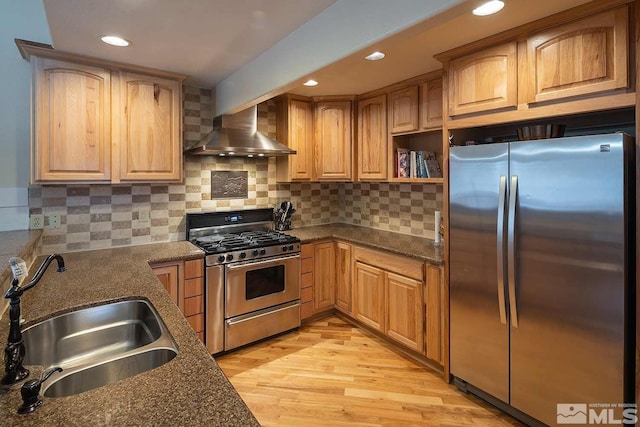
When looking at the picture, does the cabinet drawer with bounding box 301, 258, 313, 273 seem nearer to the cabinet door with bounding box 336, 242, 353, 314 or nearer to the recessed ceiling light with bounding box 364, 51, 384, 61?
the cabinet door with bounding box 336, 242, 353, 314

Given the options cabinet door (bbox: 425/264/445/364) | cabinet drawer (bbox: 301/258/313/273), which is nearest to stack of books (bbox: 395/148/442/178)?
cabinet door (bbox: 425/264/445/364)

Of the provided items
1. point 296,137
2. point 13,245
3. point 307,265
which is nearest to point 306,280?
point 307,265

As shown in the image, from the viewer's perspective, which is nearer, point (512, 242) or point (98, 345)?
point (98, 345)

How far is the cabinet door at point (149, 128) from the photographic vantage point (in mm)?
2521

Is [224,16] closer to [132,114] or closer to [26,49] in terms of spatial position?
[132,114]

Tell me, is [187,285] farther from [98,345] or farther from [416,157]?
[416,157]

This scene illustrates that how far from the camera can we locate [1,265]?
1504 millimetres

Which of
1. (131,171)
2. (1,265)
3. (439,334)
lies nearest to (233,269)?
(131,171)

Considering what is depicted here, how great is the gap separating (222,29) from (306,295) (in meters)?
2.38

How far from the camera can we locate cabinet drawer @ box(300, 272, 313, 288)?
3307 mm

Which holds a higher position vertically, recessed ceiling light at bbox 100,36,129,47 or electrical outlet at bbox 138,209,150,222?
recessed ceiling light at bbox 100,36,129,47

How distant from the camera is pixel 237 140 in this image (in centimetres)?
299

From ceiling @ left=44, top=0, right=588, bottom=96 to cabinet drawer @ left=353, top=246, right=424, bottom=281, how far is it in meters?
1.52

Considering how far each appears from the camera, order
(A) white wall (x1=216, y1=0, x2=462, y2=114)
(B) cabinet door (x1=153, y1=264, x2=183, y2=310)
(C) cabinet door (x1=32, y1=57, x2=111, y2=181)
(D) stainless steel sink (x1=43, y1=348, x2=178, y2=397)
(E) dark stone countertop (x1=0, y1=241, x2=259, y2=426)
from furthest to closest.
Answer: (B) cabinet door (x1=153, y1=264, x2=183, y2=310) < (C) cabinet door (x1=32, y1=57, x2=111, y2=181) < (A) white wall (x1=216, y1=0, x2=462, y2=114) < (D) stainless steel sink (x1=43, y1=348, x2=178, y2=397) < (E) dark stone countertop (x1=0, y1=241, x2=259, y2=426)
